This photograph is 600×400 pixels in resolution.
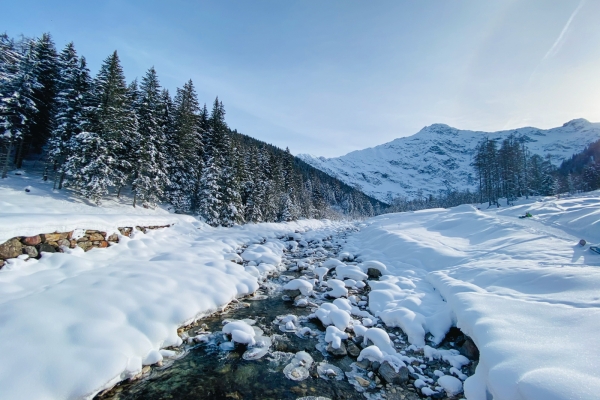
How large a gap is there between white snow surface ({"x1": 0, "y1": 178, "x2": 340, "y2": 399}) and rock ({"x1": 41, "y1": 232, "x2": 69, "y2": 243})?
183 mm

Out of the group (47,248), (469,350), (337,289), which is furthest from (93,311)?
(469,350)

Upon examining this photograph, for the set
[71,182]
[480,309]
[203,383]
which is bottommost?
[203,383]

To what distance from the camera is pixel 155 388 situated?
5.05 meters

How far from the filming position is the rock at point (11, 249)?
7.27 meters

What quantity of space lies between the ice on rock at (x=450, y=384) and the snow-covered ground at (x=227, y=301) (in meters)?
0.44

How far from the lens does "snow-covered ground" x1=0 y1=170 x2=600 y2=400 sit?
13.4ft

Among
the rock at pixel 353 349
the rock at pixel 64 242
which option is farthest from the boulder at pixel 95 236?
the rock at pixel 353 349

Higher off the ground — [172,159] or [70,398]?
[172,159]

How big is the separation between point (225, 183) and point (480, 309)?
25.7 m

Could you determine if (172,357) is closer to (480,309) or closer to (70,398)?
(70,398)

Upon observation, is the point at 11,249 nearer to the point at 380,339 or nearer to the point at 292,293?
the point at 292,293

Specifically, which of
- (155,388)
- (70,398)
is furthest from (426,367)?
(70,398)

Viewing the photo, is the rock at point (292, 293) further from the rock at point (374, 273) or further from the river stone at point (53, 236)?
the river stone at point (53, 236)


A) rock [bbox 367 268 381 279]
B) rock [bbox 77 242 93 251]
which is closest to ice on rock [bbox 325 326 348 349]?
rock [bbox 367 268 381 279]
